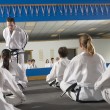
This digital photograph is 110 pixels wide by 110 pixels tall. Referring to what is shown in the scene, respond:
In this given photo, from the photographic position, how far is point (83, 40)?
3561 mm

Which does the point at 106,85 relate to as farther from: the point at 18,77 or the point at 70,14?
the point at 70,14

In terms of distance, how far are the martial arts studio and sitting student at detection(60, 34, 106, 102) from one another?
0.02 m

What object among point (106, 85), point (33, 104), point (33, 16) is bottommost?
point (33, 104)

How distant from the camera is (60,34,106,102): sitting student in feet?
11.4

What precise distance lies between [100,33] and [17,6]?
791 cm

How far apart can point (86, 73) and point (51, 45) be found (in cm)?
819

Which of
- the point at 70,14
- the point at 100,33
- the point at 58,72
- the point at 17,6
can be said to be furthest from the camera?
the point at 100,33

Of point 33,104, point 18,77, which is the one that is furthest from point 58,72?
point 33,104

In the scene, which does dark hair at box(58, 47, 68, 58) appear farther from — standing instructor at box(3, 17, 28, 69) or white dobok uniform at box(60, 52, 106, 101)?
white dobok uniform at box(60, 52, 106, 101)

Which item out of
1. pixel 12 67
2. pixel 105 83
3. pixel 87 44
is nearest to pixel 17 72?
pixel 12 67

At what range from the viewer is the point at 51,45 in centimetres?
1162

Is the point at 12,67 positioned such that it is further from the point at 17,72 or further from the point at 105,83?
the point at 105,83

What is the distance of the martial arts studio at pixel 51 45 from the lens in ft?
11.0

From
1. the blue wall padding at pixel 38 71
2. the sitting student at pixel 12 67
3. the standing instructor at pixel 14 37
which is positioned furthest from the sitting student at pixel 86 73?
the blue wall padding at pixel 38 71
